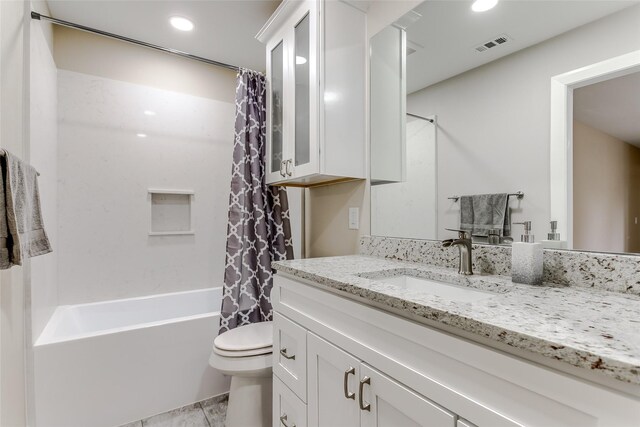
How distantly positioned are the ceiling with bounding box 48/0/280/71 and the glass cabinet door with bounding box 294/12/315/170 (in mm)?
541

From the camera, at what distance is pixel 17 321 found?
1438 mm

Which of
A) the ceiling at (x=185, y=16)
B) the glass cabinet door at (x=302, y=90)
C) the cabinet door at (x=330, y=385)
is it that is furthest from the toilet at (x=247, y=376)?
the ceiling at (x=185, y=16)

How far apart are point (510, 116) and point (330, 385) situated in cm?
110

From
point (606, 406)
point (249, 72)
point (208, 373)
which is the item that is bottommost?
point (208, 373)

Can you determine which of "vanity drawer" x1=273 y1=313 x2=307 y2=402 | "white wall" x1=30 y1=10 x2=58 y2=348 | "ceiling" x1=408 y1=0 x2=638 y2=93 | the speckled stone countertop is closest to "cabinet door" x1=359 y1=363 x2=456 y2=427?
the speckled stone countertop

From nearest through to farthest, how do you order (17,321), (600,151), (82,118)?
(600,151)
(17,321)
(82,118)

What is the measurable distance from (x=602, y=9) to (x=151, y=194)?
2830 millimetres

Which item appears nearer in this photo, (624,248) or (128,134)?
(624,248)

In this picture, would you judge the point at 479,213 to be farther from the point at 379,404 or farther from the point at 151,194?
the point at 151,194

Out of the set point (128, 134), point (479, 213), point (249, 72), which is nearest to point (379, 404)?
point (479, 213)

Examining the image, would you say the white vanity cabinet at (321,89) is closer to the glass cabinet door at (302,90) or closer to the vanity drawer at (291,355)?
the glass cabinet door at (302,90)

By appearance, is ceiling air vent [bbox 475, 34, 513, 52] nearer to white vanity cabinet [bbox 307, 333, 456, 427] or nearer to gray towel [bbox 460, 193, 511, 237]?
gray towel [bbox 460, 193, 511, 237]

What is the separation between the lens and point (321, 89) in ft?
4.95

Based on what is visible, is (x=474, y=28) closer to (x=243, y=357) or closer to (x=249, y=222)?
(x=249, y=222)
